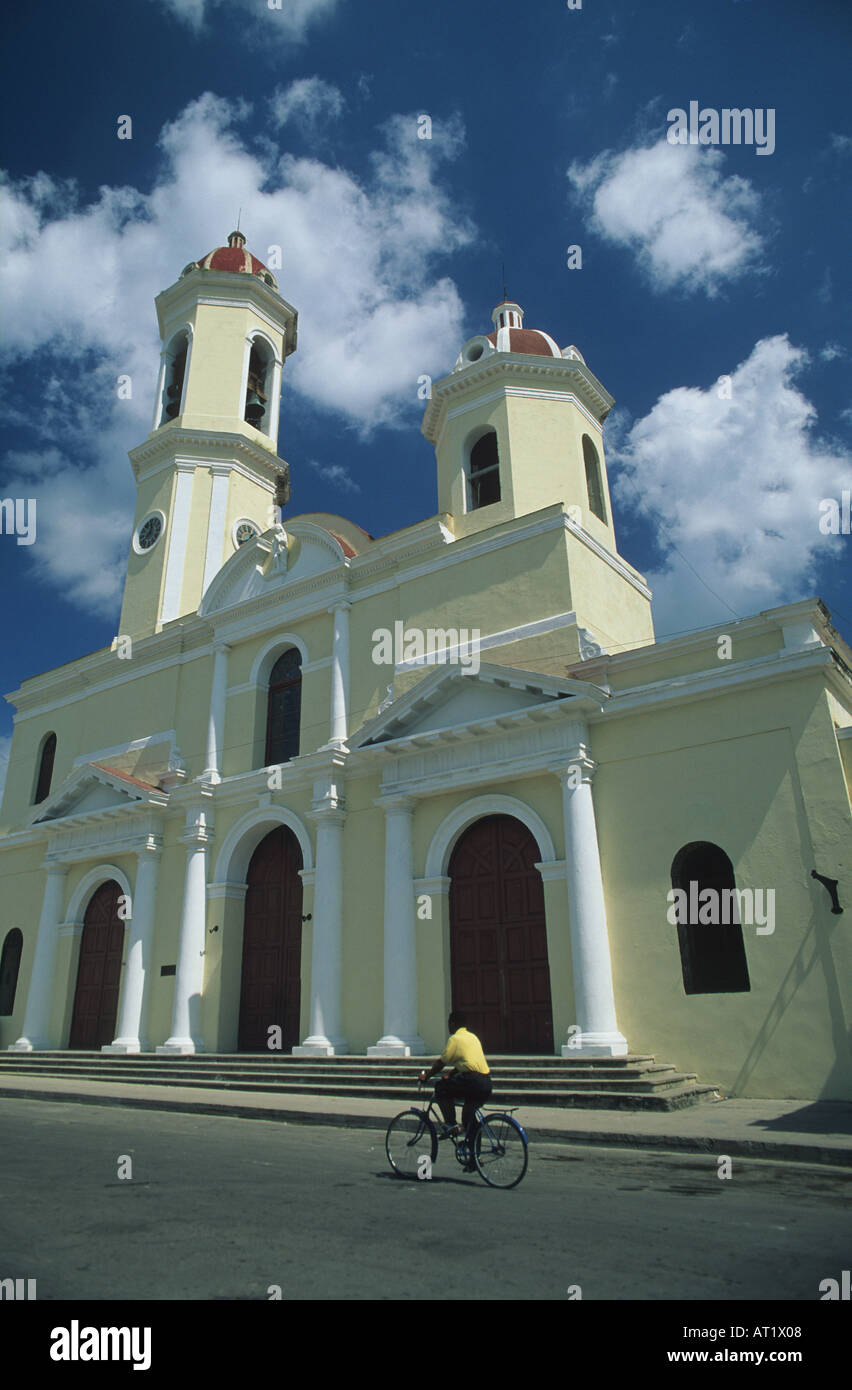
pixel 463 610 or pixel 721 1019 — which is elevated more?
pixel 463 610

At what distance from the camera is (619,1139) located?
27.3 feet

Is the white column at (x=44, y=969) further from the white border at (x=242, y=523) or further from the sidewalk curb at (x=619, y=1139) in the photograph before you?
the sidewalk curb at (x=619, y=1139)

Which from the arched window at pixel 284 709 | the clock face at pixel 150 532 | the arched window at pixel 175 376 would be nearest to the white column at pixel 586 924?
the arched window at pixel 284 709

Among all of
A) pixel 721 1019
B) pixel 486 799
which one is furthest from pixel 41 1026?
pixel 721 1019

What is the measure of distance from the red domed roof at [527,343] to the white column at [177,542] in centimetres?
878

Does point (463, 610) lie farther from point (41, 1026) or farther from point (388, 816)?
point (41, 1026)

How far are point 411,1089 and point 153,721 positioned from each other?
11616mm

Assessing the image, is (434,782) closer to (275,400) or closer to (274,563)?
(274,563)

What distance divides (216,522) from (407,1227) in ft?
64.6

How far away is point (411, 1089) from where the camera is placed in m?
11.9

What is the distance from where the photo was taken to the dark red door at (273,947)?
16.5 m

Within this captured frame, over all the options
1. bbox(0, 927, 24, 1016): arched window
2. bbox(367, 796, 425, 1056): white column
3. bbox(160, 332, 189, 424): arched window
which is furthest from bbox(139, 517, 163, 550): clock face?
bbox(367, 796, 425, 1056): white column

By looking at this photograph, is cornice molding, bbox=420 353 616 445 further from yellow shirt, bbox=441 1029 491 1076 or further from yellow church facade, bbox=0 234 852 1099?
yellow shirt, bbox=441 1029 491 1076
